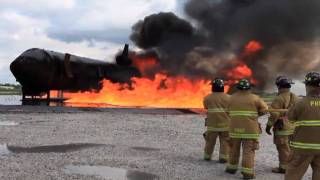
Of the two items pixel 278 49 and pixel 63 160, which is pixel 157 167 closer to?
pixel 63 160

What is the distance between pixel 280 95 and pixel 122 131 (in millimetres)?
7522

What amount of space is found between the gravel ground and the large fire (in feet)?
28.8

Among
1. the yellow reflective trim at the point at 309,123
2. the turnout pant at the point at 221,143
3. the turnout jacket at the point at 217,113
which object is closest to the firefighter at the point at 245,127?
the turnout pant at the point at 221,143

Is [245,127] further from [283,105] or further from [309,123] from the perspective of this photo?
[309,123]

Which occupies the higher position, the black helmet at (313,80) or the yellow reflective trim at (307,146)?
the black helmet at (313,80)

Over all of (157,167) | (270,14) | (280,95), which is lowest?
(157,167)

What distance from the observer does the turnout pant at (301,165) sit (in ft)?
22.5

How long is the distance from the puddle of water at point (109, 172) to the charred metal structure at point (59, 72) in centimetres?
1784

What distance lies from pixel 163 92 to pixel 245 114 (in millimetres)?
22287

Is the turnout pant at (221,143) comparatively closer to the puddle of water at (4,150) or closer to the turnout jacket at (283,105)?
the turnout jacket at (283,105)

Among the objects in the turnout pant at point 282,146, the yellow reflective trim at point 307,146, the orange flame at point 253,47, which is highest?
the orange flame at point 253,47

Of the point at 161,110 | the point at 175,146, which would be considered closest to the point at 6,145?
the point at 175,146

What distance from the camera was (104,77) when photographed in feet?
103

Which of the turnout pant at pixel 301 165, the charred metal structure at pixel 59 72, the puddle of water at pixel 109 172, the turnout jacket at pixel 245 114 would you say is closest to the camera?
the turnout pant at pixel 301 165
